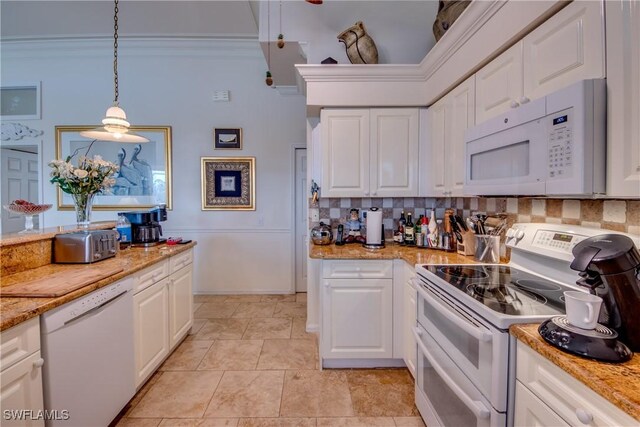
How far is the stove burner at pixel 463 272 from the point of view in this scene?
151 cm

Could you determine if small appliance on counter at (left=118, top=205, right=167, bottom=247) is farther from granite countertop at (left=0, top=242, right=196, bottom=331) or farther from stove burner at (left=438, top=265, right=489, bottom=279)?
stove burner at (left=438, top=265, right=489, bottom=279)

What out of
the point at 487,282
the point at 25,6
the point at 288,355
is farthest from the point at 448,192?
the point at 25,6

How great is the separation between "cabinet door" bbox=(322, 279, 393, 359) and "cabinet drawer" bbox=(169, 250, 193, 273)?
128cm

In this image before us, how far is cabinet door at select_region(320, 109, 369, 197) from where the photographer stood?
99.0 inches

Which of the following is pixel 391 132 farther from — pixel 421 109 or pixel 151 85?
pixel 151 85

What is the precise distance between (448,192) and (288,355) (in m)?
1.91

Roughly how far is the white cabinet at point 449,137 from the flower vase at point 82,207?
2722mm

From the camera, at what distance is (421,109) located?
2.52m

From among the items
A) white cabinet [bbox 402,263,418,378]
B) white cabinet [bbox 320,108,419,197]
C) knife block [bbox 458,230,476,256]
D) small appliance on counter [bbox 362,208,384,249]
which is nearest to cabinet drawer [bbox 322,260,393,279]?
white cabinet [bbox 402,263,418,378]

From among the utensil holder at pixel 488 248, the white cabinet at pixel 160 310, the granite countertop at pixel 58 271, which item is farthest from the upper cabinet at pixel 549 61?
the white cabinet at pixel 160 310

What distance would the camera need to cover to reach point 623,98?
0.97 m

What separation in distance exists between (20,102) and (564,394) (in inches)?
242

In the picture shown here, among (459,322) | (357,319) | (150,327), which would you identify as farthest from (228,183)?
(459,322)

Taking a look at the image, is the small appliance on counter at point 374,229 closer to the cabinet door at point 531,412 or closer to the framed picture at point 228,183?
the cabinet door at point 531,412
